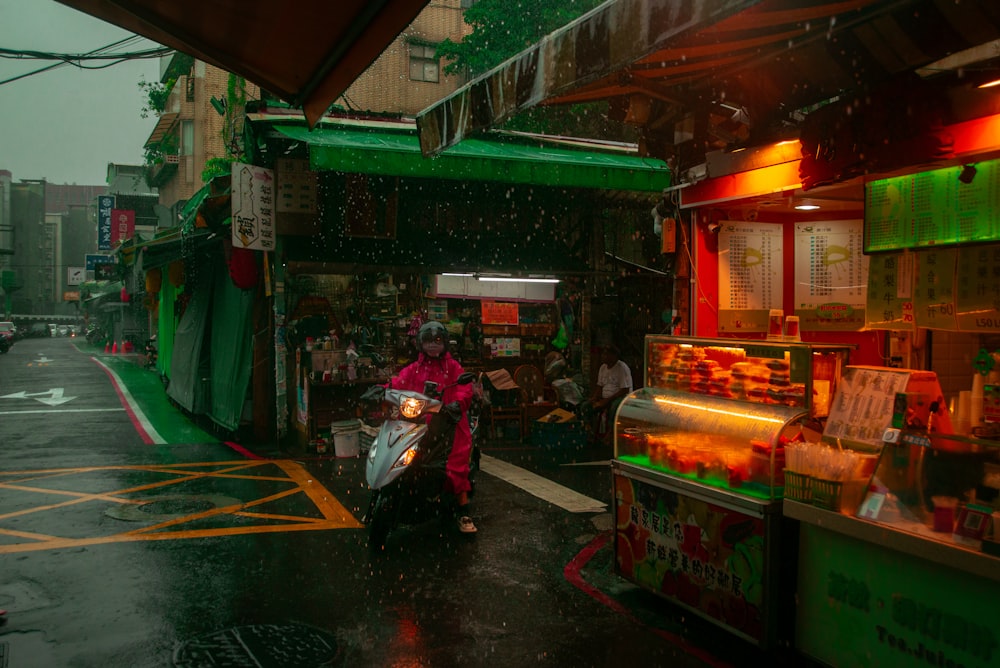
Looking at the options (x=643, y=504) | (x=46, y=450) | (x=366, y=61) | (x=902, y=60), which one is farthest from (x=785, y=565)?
(x=46, y=450)

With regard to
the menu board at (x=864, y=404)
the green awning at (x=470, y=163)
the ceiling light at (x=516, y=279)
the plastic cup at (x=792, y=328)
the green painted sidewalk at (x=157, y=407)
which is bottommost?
the green painted sidewalk at (x=157, y=407)

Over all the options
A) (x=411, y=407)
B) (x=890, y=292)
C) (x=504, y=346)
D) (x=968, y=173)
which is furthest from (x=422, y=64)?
(x=968, y=173)

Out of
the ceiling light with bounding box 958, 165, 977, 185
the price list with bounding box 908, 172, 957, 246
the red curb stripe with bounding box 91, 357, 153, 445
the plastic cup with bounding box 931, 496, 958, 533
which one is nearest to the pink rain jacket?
the price list with bounding box 908, 172, 957, 246

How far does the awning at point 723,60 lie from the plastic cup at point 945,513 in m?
2.30

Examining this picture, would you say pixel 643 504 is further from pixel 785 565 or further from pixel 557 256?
pixel 557 256

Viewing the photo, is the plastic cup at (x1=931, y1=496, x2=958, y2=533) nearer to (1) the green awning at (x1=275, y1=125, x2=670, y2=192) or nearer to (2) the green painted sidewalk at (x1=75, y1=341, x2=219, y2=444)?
(1) the green awning at (x1=275, y1=125, x2=670, y2=192)

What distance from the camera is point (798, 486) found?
452cm

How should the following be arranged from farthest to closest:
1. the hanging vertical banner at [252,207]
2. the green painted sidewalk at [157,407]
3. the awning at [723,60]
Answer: the green painted sidewalk at [157,407] < the hanging vertical banner at [252,207] < the awning at [723,60]

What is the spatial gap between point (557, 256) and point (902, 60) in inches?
366

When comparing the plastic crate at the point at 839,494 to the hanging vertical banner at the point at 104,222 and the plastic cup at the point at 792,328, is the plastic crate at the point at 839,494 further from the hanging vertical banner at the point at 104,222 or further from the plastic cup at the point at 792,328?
the hanging vertical banner at the point at 104,222

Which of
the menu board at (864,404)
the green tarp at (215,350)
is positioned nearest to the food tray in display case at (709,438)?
the menu board at (864,404)

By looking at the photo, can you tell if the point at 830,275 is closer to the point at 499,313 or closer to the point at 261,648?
the point at 261,648

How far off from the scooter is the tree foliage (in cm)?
1258

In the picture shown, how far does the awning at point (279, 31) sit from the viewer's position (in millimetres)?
3355
